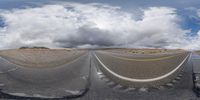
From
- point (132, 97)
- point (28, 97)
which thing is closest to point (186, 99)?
point (132, 97)

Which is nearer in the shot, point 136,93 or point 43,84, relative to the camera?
point 136,93

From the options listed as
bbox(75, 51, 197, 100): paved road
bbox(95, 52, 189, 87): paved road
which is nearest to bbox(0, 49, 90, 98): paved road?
bbox(75, 51, 197, 100): paved road

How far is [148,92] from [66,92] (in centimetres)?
326

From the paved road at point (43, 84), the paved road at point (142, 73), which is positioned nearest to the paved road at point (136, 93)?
the paved road at point (43, 84)

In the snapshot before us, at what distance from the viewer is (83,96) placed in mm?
14312

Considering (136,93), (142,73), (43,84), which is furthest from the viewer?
(142,73)

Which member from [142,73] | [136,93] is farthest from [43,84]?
[142,73]

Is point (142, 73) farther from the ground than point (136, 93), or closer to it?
farther from the ground

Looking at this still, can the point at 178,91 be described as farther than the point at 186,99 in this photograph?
Yes

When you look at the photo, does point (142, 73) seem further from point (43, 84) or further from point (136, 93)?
point (136, 93)

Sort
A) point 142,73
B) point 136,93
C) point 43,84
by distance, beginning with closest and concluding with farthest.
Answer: point 136,93
point 43,84
point 142,73

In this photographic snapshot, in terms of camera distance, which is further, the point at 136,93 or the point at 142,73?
the point at 142,73

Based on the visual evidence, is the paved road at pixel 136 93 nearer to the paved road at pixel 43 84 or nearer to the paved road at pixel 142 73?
the paved road at pixel 43 84

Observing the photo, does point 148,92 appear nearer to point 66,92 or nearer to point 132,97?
point 132,97
